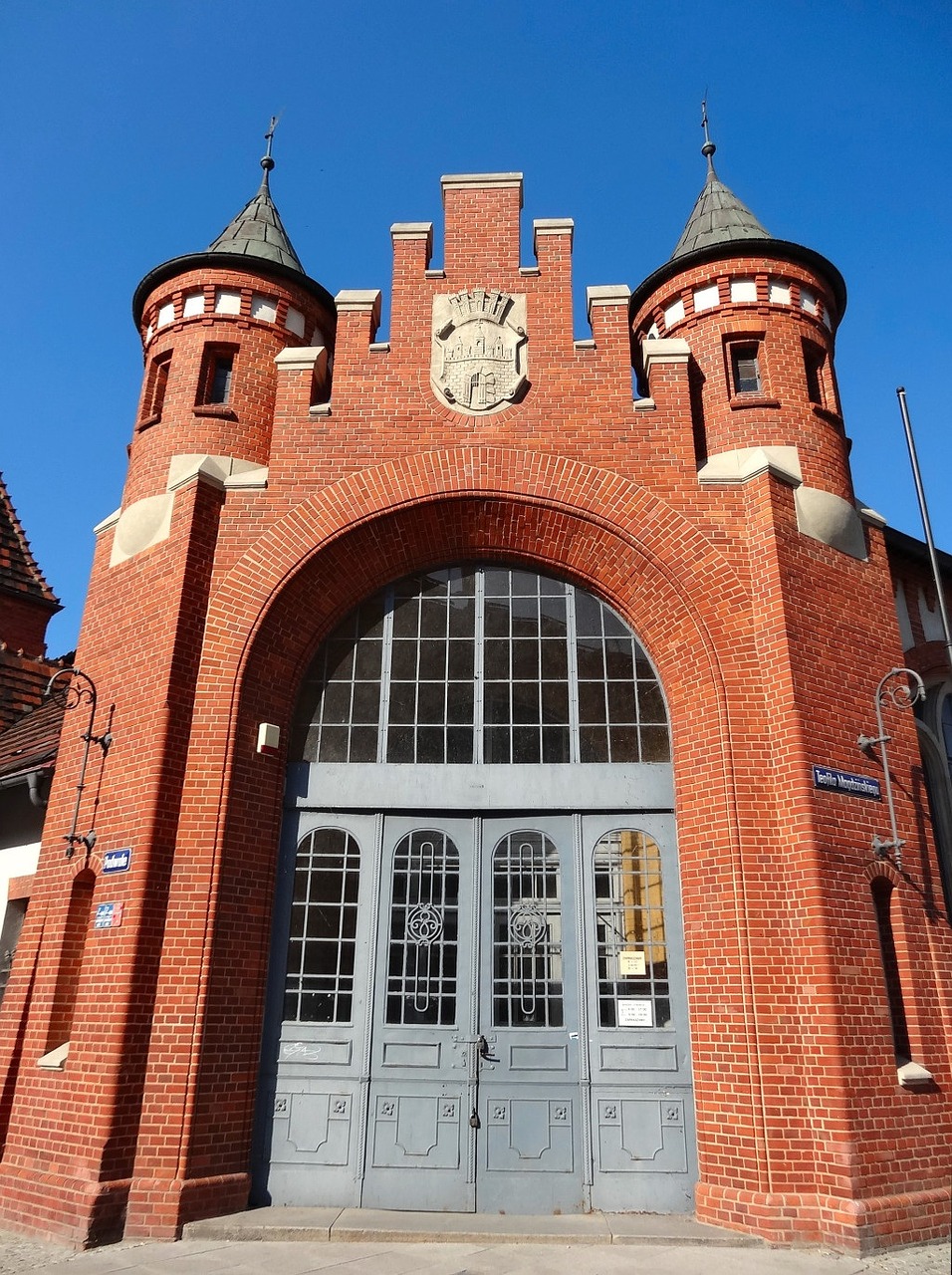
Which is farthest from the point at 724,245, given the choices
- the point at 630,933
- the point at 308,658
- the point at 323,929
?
the point at 323,929

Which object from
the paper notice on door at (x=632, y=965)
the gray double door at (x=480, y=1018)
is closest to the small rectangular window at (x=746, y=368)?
the gray double door at (x=480, y=1018)

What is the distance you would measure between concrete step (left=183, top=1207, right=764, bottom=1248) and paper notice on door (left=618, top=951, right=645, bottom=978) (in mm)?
1809

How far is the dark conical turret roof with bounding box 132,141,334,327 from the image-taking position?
1033 cm

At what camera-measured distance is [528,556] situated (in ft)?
31.1

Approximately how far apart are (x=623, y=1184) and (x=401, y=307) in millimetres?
8675

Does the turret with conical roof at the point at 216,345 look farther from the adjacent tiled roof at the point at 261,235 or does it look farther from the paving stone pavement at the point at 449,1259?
the paving stone pavement at the point at 449,1259

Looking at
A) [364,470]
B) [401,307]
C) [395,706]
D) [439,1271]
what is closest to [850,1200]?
[439,1271]

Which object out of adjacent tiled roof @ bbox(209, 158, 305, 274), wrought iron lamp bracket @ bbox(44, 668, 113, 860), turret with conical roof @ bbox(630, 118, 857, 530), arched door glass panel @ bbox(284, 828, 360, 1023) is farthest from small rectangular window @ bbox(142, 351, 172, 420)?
turret with conical roof @ bbox(630, 118, 857, 530)

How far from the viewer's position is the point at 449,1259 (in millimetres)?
6500

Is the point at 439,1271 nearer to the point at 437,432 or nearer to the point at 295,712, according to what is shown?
the point at 295,712

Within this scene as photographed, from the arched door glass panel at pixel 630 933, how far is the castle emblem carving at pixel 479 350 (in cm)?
461

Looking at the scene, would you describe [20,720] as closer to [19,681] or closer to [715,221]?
[19,681]

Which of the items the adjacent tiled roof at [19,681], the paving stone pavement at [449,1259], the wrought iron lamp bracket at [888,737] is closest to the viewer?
the paving stone pavement at [449,1259]

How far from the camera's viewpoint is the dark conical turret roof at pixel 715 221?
10.4 meters
